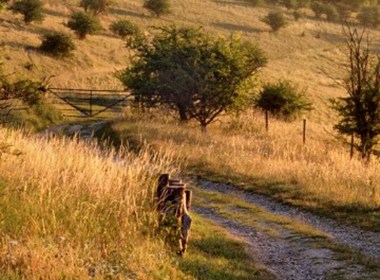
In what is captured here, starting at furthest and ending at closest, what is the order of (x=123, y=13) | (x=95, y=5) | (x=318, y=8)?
(x=318, y=8), (x=123, y=13), (x=95, y=5)

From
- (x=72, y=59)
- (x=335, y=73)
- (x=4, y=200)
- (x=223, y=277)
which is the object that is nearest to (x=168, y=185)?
(x=223, y=277)

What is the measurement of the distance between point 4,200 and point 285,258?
4.15 meters

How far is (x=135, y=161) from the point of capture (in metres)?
9.72

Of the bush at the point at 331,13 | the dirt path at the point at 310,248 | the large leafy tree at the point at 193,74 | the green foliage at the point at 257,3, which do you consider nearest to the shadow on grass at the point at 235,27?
the green foliage at the point at 257,3

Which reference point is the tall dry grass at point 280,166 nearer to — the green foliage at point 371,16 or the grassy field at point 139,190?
the grassy field at point 139,190

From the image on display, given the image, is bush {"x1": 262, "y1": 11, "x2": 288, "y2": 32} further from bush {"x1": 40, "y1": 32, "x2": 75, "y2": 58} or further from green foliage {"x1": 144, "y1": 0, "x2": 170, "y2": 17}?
bush {"x1": 40, "y1": 32, "x2": 75, "y2": 58}

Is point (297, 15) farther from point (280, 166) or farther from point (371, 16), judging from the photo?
point (280, 166)

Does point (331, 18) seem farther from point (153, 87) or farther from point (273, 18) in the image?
point (153, 87)

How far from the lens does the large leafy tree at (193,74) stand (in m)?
26.4

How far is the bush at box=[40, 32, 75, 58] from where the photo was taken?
4572cm

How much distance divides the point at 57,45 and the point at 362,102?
32.4 meters

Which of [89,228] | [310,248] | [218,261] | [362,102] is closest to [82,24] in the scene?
[362,102]

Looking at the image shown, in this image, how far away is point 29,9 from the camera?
51.6 metres

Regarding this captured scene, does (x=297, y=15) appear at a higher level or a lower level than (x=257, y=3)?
lower
